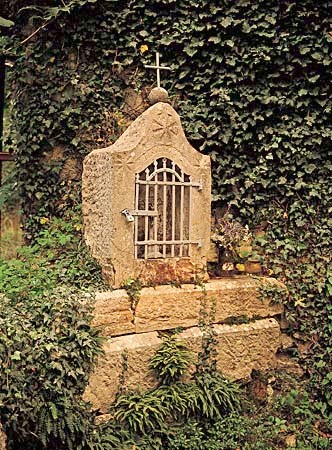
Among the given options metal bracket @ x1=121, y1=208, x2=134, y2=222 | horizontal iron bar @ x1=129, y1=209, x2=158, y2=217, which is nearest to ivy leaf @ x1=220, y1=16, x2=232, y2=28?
horizontal iron bar @ x1=129, y1=209, x2=158, y2=217

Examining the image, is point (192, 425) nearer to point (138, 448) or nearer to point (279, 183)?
point (138, 448)

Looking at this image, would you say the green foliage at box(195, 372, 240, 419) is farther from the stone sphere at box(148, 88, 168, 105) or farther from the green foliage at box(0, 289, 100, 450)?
the stone sphere at box(148, 88, 168, 105)

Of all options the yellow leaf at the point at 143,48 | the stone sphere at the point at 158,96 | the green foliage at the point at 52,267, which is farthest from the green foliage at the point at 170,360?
the yellow leaf at the point at 143,48

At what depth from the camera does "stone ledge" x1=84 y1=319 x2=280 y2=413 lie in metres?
4.40

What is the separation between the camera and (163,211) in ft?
16.2

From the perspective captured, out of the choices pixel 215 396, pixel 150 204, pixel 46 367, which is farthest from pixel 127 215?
pixel 215 396

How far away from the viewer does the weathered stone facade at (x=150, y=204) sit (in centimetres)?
471

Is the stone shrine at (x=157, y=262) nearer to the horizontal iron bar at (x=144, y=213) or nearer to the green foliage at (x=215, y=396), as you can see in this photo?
the horizontal iron bar at (x=144, y=213)

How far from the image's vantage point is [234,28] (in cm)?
562

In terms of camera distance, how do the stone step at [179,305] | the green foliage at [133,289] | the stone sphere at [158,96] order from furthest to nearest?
the stone sphere at [158,96] < the green foliage at [133,289] < the stone step at [179,305]

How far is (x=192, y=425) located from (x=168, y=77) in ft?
10.9

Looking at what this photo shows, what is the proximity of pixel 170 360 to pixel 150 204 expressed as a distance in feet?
4.31

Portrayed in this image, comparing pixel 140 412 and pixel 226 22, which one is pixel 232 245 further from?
pixel 226 22

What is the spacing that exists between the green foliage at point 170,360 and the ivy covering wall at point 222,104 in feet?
4.20
